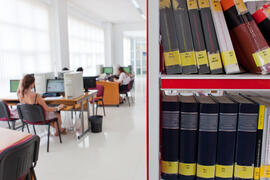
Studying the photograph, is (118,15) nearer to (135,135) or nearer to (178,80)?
(135,135)

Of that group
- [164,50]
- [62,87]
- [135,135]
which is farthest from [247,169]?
[62,87]

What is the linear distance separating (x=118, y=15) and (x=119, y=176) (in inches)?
375

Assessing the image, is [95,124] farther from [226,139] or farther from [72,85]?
[226,139]

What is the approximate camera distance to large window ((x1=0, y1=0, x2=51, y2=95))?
5.36 meters

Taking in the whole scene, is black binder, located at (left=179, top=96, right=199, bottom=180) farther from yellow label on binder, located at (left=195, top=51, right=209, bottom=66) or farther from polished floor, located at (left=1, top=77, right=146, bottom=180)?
polished floor, located at (left=1, top=77, right=146, bottom=180)

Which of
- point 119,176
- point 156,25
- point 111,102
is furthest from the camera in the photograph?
point 111,102

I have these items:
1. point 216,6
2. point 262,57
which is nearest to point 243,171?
point 262,57

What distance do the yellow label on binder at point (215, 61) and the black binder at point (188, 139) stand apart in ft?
0.59

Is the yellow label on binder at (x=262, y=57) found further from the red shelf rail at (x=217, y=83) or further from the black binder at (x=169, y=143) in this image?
the black binder at (x=169, y=143)

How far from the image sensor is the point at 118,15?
11023 millimetres

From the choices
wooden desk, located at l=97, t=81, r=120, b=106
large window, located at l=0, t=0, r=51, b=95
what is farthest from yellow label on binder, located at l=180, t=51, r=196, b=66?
wooden desk, located at l=97, t=81, r=120, b=106

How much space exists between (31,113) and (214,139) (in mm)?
3389

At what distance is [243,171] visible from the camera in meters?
0.93

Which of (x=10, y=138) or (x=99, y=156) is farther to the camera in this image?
(x=99, y=156)
